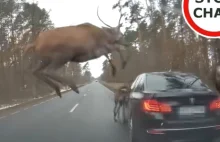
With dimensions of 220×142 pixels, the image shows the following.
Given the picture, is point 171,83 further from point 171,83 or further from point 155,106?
point 155,106

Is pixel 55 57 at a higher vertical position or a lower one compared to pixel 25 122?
higher

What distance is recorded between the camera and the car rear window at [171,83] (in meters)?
7.52

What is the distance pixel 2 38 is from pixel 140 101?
12.2 ft

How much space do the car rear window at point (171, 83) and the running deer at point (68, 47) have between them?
17.3 ft

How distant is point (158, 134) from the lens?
7262 millimetres

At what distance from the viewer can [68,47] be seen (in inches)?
78.5

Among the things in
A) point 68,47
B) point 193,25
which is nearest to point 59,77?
point 68,47

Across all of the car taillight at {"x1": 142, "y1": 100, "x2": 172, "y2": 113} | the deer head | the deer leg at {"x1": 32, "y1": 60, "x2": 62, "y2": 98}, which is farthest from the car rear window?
the deer leg at {"x1": 32, "y1": 60, "x2": 62, "y2": 98}

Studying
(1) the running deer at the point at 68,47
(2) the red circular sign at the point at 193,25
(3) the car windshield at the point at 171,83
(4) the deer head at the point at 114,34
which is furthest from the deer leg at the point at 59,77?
(3) the car windshield at the point at 171,83

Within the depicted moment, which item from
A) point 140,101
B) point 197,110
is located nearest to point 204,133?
point 197,110

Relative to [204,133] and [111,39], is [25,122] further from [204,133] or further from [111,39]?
[111,39]

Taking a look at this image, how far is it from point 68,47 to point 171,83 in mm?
5929

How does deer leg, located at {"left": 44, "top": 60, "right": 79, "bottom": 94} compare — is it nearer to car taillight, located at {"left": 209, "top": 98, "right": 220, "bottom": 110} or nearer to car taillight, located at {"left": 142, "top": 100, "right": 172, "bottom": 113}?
car taillight, located at {"left": 142, "top": 100, "right": 172, "bottom": 113}

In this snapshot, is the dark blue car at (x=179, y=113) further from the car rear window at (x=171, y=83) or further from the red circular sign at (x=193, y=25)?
the red circular sign at (x=193, y=25)
